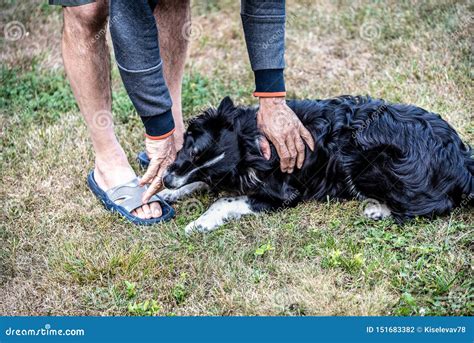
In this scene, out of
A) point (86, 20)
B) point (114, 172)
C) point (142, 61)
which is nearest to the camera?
point (142, 61)

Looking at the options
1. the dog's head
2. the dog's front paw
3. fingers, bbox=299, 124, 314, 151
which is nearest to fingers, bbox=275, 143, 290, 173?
fingers, bbox=299, 124, 314, 151

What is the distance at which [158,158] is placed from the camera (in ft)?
10.6

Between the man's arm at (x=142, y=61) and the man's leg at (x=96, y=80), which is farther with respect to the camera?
the man's leg at (x=96, y=80)

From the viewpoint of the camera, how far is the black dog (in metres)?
3.44

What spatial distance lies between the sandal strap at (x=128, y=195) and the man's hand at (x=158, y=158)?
0.83 feet

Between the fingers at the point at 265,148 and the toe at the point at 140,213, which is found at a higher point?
the fingers at the point at 265,148

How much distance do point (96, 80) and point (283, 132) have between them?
1148 millimetres

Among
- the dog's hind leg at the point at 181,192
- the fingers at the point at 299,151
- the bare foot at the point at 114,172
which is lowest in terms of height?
the dog's hind leg at the point at 181,192

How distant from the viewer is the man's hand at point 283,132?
3350 mm

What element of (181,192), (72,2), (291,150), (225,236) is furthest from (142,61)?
(181,192)

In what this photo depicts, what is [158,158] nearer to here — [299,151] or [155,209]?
[155,209]

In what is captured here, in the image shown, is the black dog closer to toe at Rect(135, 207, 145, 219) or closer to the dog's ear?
the dog's ear

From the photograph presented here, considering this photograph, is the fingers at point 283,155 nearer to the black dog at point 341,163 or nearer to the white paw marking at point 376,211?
the black dog at point 341,163

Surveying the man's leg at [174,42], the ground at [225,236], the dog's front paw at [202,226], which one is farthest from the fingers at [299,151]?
the man's leg at [174,42]
